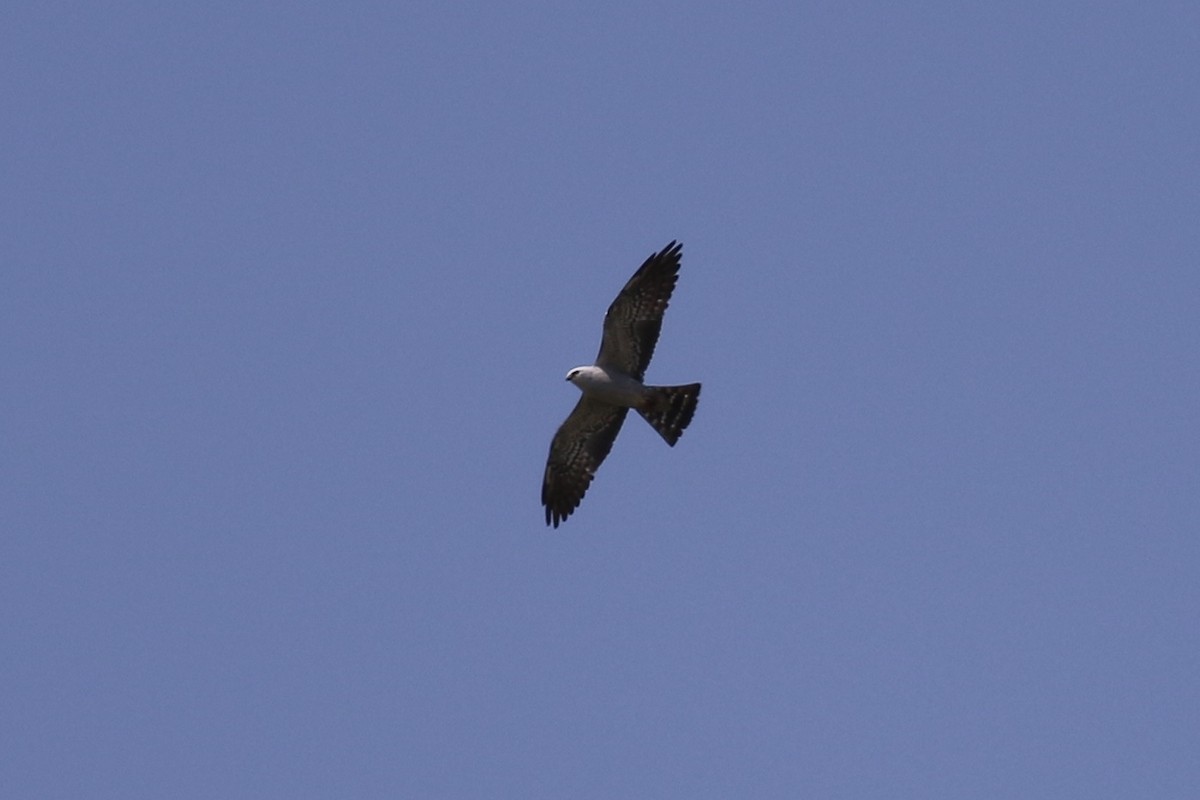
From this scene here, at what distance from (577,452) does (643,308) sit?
2634mm

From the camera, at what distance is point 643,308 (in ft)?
82.6

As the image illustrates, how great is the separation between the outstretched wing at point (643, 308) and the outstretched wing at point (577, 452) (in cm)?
109

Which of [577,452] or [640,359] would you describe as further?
[577,452]

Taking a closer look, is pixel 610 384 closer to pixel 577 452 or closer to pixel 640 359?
pixel 640 359

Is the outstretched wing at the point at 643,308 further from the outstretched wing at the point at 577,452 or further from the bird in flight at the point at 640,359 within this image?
the outstretched wing at the point at 577,452

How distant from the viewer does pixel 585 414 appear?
26.2 m

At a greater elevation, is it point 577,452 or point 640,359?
point 640,359

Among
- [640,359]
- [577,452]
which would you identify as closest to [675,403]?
[640,359]

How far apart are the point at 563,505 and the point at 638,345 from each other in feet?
9.71

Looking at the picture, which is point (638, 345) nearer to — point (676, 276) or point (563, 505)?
point (676, 276)

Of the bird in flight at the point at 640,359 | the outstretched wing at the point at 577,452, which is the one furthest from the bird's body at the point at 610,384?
the outstretched wing at the point at 577,452

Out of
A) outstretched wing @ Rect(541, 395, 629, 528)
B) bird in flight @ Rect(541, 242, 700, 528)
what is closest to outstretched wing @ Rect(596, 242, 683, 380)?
bird in flight @ Rect(541, 242, 700, 528)

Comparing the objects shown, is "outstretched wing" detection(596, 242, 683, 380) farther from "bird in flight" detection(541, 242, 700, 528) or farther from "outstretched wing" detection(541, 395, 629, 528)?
"outstretched wing" detection(541, 395, 629, 528)

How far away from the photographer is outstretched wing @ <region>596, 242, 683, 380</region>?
25078mm
